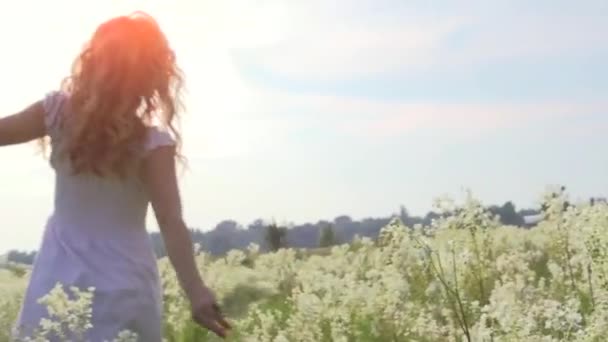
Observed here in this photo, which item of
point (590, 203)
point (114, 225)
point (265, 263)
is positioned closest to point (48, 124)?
point (114, 225)

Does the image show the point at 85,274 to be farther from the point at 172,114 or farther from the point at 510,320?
the point at 510,320

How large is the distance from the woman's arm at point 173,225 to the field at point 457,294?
59 centimetres

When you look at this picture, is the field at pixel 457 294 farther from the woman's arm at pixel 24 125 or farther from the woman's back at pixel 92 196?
the woman's arm at pixel 24 125

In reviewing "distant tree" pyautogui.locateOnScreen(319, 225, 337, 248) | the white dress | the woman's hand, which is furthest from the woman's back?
"distant tree" pyautogui.locateOnScreen(319, 225, 337, 248)

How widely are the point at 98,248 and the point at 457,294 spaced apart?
1.51m

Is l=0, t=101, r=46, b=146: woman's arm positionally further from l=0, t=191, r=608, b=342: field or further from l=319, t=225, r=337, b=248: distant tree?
l=319, t=225, r=337, b=248: distant tree

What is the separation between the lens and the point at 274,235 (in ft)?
68.2

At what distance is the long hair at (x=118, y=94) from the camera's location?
4.77 m

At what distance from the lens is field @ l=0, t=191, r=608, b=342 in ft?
15.6

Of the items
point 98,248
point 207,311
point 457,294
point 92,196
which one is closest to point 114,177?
point 92,196

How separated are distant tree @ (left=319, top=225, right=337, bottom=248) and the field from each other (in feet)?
47.6

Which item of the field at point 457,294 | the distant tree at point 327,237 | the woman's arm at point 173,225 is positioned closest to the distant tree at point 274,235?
the distant tree at point 327,237

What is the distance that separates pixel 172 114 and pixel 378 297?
2957mm

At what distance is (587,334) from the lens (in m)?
4.62
